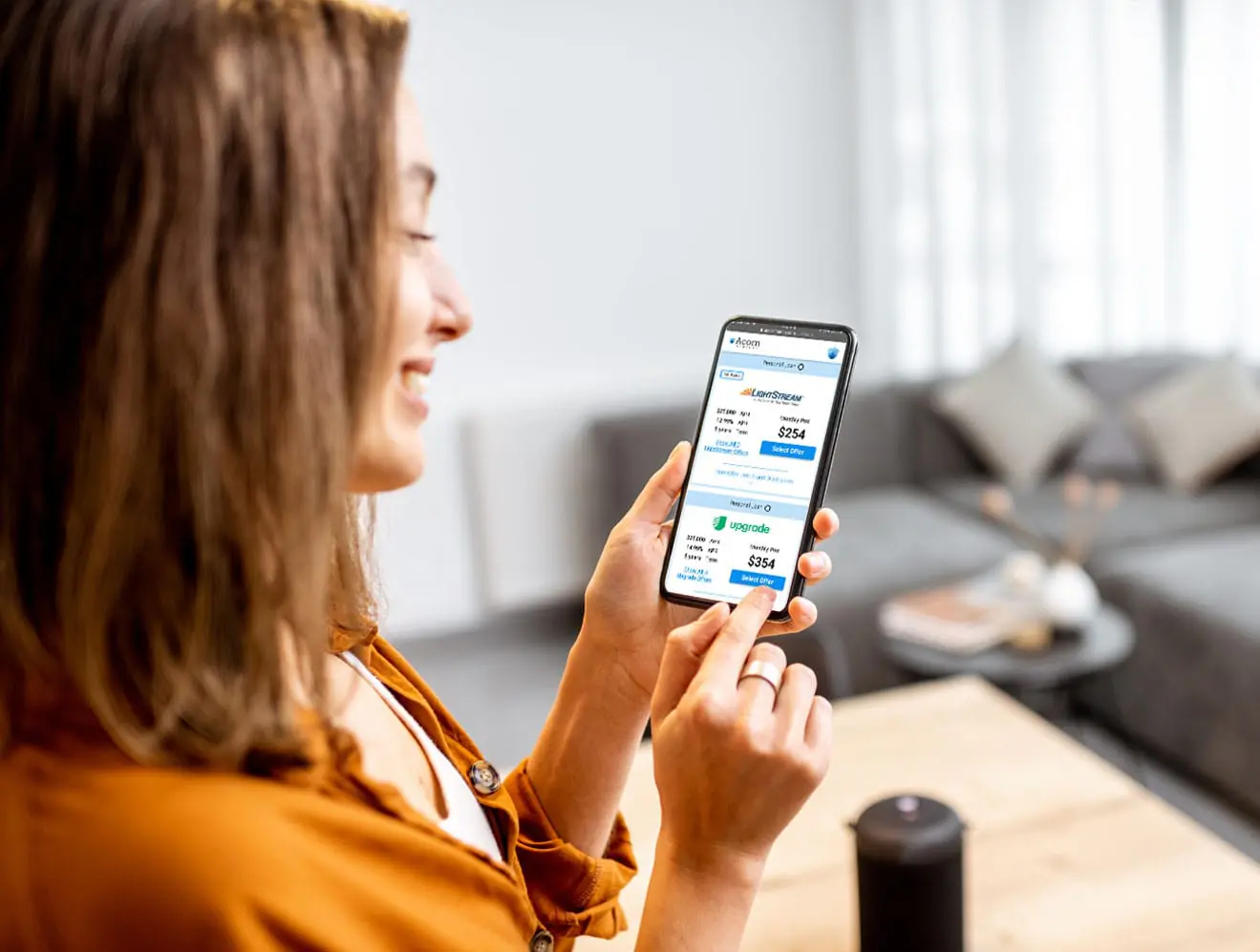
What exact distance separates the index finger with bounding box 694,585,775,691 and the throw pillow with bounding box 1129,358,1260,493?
292 cm

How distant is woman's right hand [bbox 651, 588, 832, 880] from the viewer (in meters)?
0.72

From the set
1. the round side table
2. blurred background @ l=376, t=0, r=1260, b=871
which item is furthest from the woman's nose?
blurred background @ l=376, t=0, r=1260, b=871

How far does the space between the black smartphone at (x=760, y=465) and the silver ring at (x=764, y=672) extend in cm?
16

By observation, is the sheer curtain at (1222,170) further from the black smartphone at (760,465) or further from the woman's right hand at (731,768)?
the woman's right hand at (731,768)

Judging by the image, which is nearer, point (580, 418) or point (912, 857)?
point (912, 857)

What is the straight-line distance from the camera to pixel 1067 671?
7.48 feet

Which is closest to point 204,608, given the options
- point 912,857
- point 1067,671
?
point 912,857

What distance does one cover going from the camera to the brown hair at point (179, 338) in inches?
20.5

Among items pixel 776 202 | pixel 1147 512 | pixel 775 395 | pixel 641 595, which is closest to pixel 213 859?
pixel 641 595

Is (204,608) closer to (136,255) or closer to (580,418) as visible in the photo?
(136,255)

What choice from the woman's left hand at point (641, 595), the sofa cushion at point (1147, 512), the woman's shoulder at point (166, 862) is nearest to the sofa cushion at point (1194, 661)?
the sofa cushion at point (1147, 512)

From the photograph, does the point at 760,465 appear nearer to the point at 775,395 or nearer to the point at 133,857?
the point at 775,395

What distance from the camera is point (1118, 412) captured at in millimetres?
3658

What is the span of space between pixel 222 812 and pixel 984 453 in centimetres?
340
